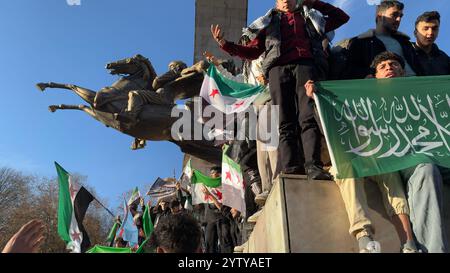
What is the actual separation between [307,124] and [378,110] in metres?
0.53

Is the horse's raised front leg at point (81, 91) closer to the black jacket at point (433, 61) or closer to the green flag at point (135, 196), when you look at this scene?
the green flag at point (135, 196)

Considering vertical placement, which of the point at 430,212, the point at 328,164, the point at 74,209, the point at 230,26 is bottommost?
the point at 430,212

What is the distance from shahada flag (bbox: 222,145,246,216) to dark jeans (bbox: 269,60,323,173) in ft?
11.8

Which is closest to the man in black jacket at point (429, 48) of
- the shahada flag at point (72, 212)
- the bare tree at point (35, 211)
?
the shahada flag at point (72, 212)

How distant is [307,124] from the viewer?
4.05 m

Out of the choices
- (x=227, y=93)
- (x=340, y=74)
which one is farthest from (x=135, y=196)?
(x=340, y=74)

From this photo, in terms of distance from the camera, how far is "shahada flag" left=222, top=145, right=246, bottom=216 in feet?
25.6

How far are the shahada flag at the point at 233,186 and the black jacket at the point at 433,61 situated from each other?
3.63 m

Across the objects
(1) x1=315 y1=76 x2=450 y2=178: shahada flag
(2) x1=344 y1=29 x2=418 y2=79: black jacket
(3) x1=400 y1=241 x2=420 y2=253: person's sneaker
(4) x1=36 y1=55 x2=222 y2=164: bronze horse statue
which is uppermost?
(4) x1=36 y1=55 x2=222 y2=164: bronze horse statue

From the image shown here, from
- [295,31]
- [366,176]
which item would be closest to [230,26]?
[295,31]

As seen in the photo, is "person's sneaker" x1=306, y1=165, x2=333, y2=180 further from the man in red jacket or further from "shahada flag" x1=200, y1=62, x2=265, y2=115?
"shahada flag" x1=200, y1=62, x2=265, y2=115

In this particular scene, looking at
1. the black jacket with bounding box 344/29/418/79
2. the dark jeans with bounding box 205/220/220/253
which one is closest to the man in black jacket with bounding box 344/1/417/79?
the black jacket with bounding box 344/29/418/79

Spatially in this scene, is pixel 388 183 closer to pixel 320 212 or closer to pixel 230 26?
pixel 320 212

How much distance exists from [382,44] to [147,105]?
1081 centimetres
